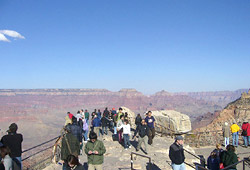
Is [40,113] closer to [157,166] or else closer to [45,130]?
[45,130]

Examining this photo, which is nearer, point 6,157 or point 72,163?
point 72,163

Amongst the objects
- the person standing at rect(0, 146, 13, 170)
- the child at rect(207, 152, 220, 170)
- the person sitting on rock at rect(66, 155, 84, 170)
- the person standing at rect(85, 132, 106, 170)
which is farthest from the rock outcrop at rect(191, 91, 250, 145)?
the person standing at rect(0, 146, 13, 170)

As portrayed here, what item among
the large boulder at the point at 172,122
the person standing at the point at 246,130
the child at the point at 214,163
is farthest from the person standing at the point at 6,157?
the large boulder at the point at 172,122

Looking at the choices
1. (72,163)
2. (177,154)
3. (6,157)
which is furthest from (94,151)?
(177,154)

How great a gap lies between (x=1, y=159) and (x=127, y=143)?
6864 millimetres

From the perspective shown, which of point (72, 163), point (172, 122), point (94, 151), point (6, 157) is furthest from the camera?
point (172, 122)

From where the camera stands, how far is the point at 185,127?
18594 millimetres

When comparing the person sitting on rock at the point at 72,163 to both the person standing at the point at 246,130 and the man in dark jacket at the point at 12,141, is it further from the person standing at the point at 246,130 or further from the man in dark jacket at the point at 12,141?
the person standing at the point at 246,130

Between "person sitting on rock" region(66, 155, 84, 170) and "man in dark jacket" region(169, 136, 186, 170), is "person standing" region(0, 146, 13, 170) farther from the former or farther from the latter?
"man in dark jacket" region(169, 136, 186, 170)

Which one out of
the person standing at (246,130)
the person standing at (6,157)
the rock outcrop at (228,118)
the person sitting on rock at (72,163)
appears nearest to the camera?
the person sitting on rock at (72,163)

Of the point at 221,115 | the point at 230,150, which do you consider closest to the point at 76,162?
the point at 230,150

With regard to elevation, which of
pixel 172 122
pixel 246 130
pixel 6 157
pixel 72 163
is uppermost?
pixel 72 163

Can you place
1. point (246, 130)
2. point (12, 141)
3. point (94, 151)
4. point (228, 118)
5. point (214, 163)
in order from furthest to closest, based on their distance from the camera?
point (228, 118)
point (246, 130)
point (214, 163)
point (12, 141)
point (94, 151)

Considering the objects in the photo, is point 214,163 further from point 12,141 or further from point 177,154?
point 12,141
